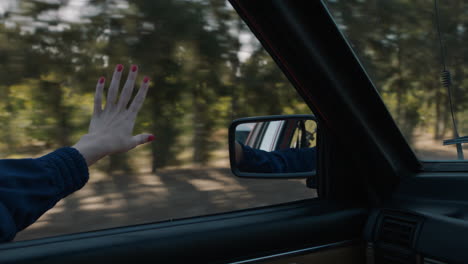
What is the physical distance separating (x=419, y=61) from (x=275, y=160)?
35.0 inches

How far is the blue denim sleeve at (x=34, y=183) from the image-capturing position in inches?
49.0

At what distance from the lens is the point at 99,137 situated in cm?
140

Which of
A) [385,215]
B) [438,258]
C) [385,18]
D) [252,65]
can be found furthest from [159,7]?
[438,258]

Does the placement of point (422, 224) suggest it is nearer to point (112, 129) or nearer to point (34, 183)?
point (112, 129)

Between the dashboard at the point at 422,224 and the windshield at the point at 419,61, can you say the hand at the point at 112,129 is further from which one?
the dashboard at the point at 422,224

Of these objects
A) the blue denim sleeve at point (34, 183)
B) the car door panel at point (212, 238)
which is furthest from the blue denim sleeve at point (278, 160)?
the blue denim sleeve at point (34, 183)

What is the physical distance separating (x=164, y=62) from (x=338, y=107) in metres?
1.86

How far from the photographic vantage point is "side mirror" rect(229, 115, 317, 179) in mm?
1897

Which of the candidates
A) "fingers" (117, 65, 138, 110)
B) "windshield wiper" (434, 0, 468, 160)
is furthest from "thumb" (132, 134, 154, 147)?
"windshield wiper" (434, 0, 468, 160)

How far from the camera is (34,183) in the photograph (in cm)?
128

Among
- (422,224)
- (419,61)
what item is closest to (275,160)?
(422,224)

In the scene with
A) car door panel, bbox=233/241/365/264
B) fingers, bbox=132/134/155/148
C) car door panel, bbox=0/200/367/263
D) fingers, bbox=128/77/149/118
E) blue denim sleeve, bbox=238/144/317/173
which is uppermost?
fingers, bbox=128/77/149/118

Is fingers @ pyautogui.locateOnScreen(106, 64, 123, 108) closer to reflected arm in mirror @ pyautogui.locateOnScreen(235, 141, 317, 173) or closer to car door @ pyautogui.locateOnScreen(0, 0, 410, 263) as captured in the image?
car door @ pyautogui.locateOnScreen(0, 0, 410, 263)

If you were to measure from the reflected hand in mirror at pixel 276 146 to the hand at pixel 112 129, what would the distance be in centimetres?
56
